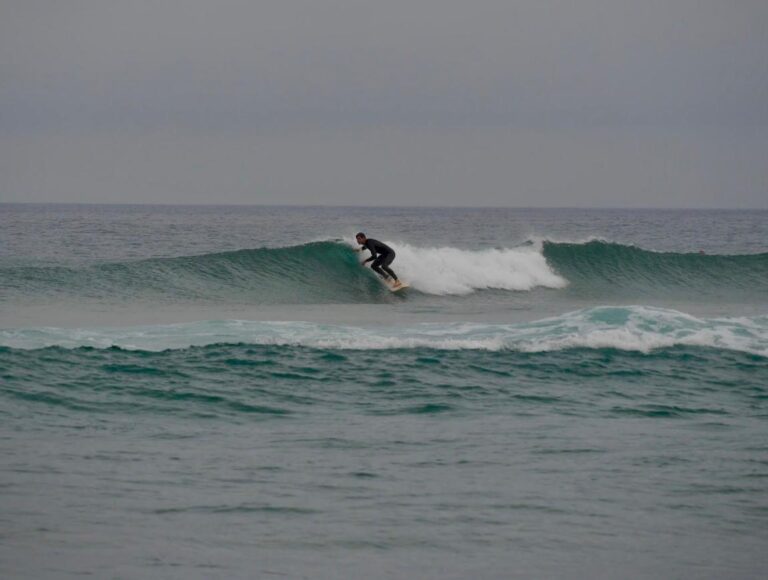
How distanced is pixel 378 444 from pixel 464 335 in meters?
7.94

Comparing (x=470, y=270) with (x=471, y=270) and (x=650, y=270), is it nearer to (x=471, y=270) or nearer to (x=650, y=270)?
(x=471, y=270)

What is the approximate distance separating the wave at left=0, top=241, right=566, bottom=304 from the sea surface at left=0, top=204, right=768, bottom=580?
2.21m

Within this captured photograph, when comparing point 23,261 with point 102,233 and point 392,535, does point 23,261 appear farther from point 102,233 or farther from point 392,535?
point 392,535

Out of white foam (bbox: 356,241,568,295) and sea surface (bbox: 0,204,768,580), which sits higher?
white foam (bbox: 356,241,568,295)

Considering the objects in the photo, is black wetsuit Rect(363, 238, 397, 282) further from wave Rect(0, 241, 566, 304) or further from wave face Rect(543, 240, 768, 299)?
wave face Rect(543, 240, 768, 299)

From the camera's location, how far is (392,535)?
7227mm

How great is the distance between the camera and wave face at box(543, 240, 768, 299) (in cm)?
3000

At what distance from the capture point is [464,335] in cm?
1759

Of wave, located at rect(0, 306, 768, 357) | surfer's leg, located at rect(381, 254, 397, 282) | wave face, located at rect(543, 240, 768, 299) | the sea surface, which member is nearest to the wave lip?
wave face, located at rect(543, 240, 768, 299)

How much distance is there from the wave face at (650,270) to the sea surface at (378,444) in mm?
9394

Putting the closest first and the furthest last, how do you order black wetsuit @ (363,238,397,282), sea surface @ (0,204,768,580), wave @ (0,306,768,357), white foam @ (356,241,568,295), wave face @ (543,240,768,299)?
sea surface @ (0,204,768,580) < wave @ (0,306,768,357) < black wetsuit @ (363,238,397,282) < white foam @ (356,241,568,295) < wave face @ (543,240,768,299)

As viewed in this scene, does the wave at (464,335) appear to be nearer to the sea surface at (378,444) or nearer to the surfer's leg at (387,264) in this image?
the sea surface at (378,444)

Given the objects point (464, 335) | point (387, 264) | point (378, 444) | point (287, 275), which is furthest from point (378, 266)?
point (378, 444)

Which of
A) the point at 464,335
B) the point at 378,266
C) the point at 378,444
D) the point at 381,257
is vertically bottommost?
the point at 378,444
